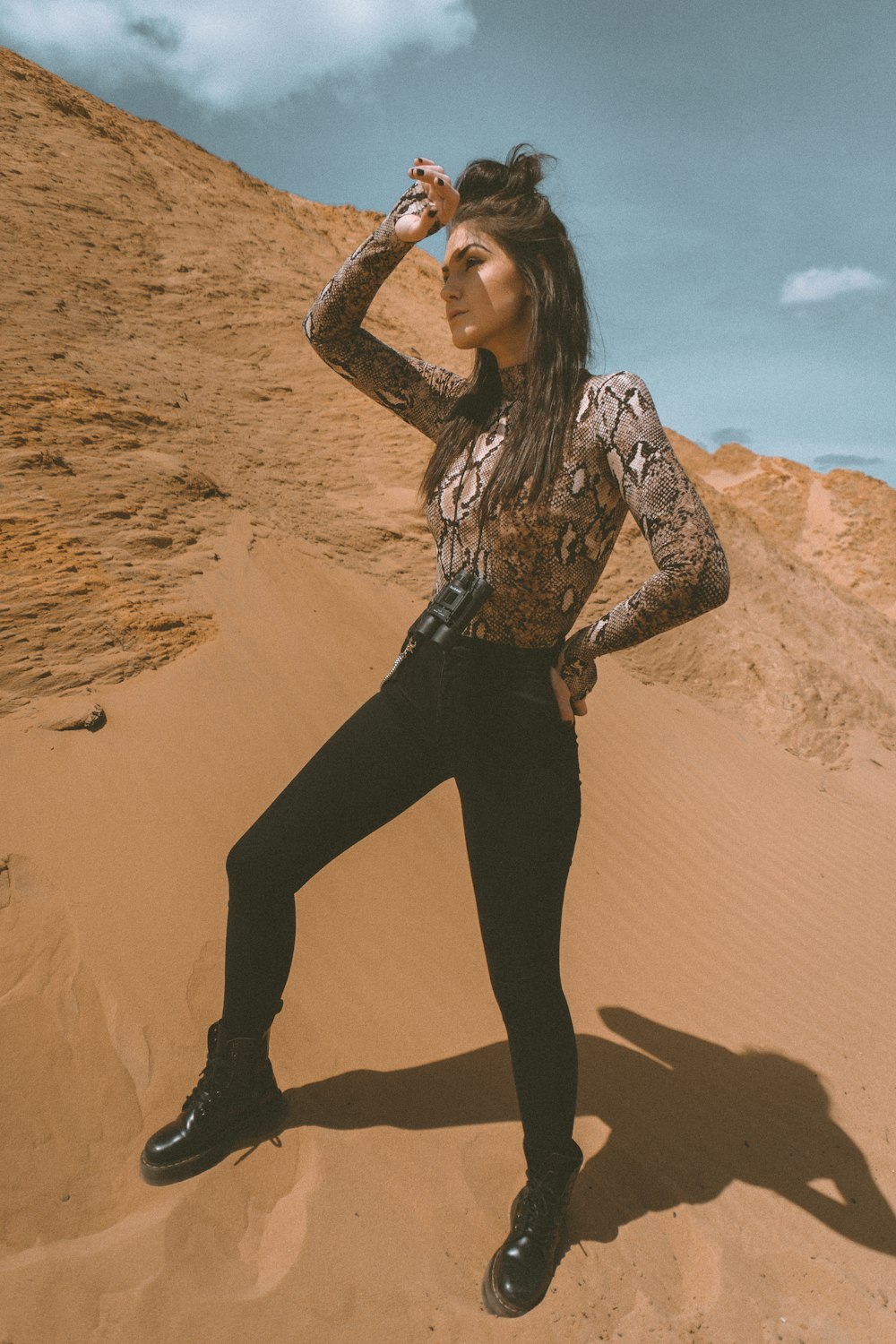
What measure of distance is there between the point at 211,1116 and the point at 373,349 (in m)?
1.78

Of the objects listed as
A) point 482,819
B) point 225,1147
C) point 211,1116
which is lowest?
point 225,1147

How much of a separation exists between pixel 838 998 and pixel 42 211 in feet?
21.0

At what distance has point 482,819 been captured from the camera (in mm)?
1676

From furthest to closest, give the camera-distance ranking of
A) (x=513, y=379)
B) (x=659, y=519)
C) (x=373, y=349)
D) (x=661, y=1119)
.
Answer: (x=661, y=1119) → (x=373, y=349) → (x=513, y=379) → (x=659, y=519)

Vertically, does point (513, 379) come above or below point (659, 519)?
above

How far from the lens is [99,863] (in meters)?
2.56

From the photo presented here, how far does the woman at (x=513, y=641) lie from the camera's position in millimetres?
1543

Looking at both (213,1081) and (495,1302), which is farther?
(213,1081)

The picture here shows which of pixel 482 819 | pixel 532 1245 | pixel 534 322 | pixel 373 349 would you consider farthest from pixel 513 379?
pixel 532 1245

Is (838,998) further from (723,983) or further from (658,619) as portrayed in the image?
(658,619)

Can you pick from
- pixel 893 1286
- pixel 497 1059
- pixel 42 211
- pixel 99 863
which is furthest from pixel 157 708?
pixel 42 211

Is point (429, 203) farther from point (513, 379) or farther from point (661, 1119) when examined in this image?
point (661, 1119)

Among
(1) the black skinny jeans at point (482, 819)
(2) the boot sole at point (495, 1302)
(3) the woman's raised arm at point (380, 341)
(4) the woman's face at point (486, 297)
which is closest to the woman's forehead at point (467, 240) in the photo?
(4) the woman's face at point (486, 297)

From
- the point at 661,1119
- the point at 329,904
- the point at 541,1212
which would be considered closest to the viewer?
the point at 541,1212
